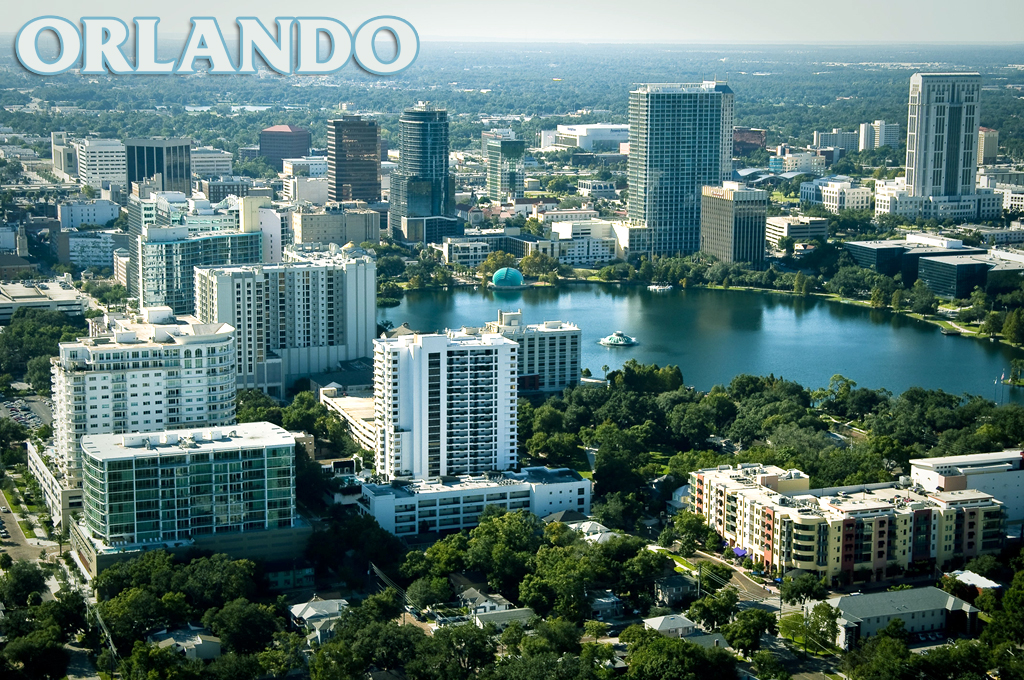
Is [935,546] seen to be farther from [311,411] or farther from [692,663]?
[311,411]

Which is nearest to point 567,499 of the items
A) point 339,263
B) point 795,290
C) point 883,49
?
point 339,263

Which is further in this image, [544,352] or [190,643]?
[544,352]

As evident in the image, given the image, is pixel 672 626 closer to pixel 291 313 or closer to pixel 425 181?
pixel 291 313

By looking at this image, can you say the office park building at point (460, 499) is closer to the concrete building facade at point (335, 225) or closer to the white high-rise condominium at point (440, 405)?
the white high-rise condominium at point (440, 405)

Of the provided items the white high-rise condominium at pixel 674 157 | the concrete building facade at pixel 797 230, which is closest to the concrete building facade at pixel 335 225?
the white high-rise condominium at pixel 674 157

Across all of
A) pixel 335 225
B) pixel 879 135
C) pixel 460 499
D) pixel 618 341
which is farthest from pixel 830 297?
pixel 879 135

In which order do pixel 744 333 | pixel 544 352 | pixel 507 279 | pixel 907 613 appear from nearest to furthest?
pixel 907 613 → pixel 544 352 → pixel 744 333 → pixel 507 279
